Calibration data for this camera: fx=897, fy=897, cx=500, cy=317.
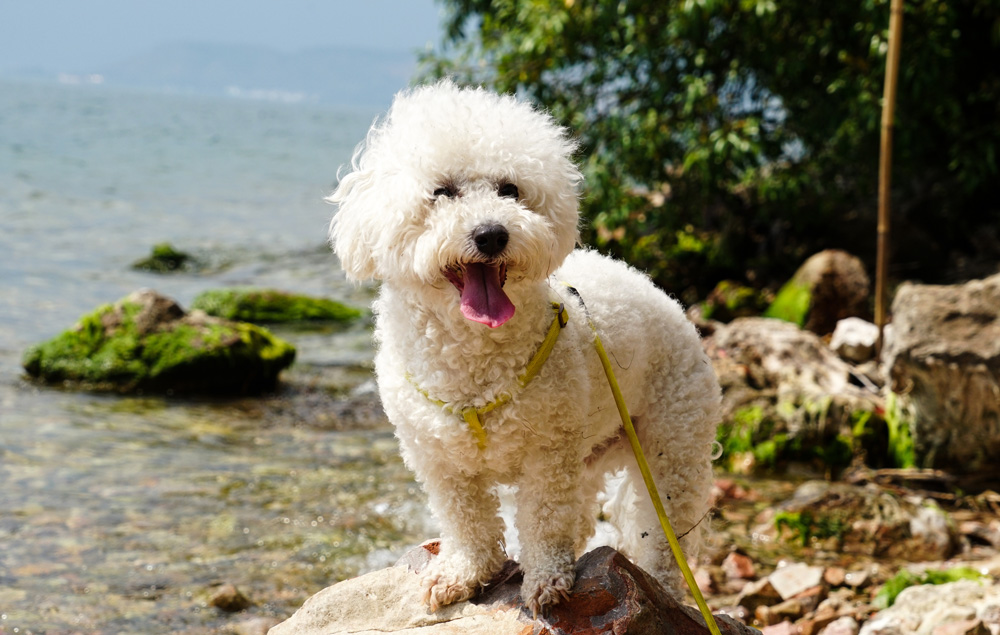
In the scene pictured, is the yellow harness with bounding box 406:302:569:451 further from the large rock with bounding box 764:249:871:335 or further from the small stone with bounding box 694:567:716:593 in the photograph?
the large rock with bounding box 764:249:871:335

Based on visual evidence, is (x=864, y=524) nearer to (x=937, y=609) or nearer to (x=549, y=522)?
(x=937, y=609)

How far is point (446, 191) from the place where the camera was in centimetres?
300

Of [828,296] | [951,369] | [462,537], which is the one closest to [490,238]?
[462,537]

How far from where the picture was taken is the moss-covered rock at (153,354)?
345 inches

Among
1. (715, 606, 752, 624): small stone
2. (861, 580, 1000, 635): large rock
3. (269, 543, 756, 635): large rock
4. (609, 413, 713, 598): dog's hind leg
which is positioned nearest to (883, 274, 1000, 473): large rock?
(861, 580, 1000, 635): large rock

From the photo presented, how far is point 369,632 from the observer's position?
3363 millimetres

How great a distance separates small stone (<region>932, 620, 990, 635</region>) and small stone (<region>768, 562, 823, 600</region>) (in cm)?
90

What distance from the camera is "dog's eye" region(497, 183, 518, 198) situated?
119 inches

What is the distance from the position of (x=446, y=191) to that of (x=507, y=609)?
60.1 inches

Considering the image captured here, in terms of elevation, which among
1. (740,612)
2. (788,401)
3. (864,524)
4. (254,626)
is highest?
(788,401)

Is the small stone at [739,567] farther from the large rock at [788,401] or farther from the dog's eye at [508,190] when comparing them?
the dog's eye at [508,190]

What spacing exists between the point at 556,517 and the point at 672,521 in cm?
79

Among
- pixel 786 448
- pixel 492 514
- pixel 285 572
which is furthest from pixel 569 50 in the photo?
pixel 492 514

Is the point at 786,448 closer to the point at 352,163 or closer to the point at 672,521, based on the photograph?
the point at 672,521
